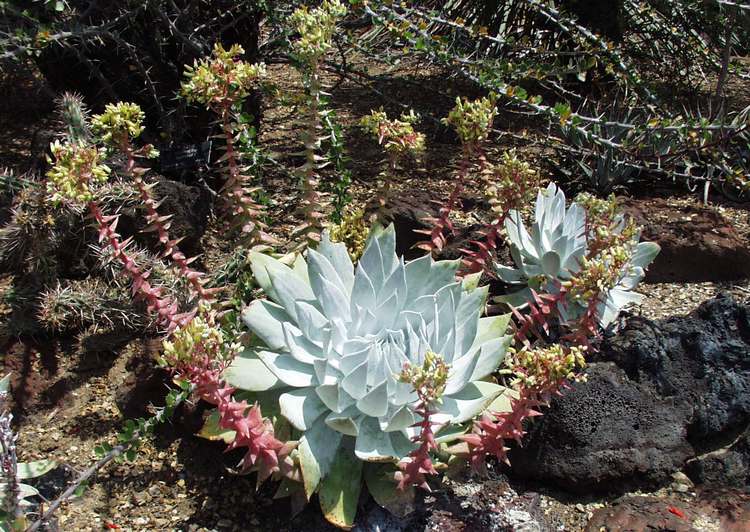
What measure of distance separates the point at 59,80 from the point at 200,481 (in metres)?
2.50

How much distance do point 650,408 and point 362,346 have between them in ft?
3.56

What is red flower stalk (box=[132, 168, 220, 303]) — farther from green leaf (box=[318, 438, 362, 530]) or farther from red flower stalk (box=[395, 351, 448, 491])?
red flower stalk (box=[395, 351, 448, 491])

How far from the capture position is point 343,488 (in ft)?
6.31

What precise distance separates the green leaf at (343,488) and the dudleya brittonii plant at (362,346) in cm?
2

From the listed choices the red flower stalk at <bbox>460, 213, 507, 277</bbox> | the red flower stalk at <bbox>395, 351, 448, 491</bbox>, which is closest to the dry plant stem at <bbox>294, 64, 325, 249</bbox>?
the red flower stalk at <bbox>460, 213, 507, 277</bbox>

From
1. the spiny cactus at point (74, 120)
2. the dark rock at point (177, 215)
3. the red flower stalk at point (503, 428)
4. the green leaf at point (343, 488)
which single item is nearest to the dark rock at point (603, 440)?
the red flower stalk at point (503, 428)

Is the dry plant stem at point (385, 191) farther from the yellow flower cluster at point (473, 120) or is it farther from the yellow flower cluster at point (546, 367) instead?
the yellow flower cluster at point (546, 367)

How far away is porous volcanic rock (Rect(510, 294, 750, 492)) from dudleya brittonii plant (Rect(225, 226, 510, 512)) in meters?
0.39

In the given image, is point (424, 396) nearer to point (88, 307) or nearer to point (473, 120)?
point (473, 120)

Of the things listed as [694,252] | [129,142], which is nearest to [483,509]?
[129,142]

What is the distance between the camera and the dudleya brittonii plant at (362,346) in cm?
192

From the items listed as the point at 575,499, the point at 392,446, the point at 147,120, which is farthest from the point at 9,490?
the point at 147,120

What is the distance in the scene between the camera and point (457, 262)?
233 centimetres

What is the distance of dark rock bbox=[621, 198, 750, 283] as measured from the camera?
10.6 feet
